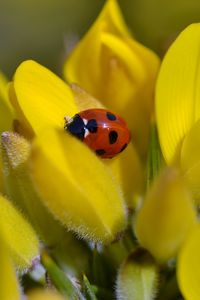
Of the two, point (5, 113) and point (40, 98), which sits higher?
point (40, 98)

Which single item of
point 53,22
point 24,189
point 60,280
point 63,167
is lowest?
point 53,22

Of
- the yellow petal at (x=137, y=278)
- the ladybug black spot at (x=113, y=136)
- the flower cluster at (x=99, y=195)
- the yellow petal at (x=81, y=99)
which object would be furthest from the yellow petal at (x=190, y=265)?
the yellow petal at (x=81, y=99)

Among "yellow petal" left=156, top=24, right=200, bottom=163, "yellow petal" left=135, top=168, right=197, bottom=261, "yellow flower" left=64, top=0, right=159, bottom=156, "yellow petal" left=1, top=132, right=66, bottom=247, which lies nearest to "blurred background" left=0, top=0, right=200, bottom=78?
"yellow flower" left=64, top=0, right=159, bottom=156

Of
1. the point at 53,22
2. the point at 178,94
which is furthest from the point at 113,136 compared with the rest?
the point at 53,22

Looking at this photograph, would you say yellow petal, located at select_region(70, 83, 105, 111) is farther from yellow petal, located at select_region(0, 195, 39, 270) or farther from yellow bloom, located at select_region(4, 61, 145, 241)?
yellow petal, located at select_region(0, 195, 39, 270)

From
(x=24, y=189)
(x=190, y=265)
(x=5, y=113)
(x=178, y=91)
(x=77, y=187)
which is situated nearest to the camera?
(x=190, y=265)

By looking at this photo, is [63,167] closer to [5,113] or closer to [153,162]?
[153,162]

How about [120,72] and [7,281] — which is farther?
[120,72]
